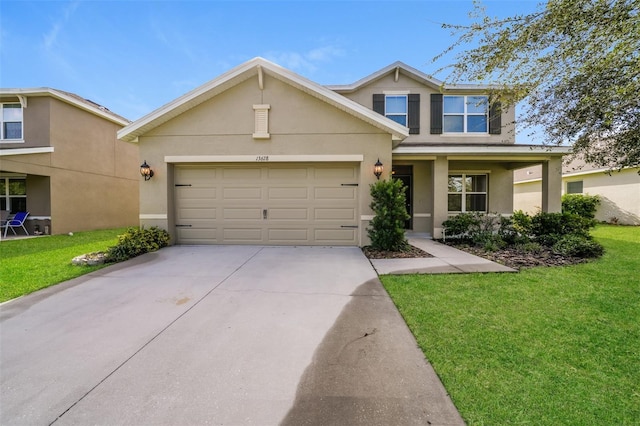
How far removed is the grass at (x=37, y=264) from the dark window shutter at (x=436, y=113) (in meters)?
11.7

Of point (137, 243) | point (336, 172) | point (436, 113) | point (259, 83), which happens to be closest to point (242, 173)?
point (259, 83)

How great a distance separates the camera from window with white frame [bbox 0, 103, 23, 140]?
457 inches

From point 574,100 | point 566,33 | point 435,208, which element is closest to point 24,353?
point 566,33

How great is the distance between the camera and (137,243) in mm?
Result: 7250

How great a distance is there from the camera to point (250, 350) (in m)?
2.78

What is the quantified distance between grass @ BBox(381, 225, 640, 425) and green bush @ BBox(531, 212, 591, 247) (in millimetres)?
3613

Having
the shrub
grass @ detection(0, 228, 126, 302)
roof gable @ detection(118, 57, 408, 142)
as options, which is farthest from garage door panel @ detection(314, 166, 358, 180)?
grass @ detection(0, 228, 126, 302)

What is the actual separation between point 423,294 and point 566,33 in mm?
4535

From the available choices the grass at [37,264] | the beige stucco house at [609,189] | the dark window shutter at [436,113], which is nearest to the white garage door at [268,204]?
the grass at [37,264]

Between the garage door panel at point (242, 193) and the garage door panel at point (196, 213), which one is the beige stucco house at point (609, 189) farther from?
the garage door panel at point (196, 213)

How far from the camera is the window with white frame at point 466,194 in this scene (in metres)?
11.2

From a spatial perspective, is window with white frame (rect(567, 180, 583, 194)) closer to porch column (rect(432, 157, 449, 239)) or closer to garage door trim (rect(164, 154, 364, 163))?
porch column (rect(432, 157, 449, 239))

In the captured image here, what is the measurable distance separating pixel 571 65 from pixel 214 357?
6.71m

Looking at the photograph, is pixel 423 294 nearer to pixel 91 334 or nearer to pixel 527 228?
pixel 91 334
